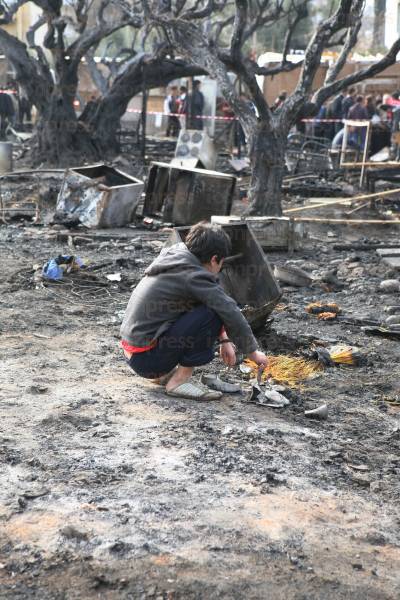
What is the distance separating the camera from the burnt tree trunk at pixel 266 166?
14.0 meters

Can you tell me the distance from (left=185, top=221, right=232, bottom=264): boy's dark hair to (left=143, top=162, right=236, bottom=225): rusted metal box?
7233 millimetres

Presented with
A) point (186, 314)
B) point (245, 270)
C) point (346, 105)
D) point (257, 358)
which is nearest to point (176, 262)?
point (186, 314)

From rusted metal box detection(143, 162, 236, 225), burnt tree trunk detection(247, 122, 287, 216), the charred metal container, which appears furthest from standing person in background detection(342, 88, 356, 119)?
the charred metal container

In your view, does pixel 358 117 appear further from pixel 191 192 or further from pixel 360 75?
pixel 191 192

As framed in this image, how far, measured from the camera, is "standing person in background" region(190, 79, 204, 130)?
85.0 feet

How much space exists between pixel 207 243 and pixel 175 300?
41 centimetres

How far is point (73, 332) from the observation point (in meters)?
7.17

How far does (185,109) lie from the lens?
25.6m

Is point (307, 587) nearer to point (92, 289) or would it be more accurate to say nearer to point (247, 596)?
point (247, 596)

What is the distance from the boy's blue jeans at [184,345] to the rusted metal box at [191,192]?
23.8 ft

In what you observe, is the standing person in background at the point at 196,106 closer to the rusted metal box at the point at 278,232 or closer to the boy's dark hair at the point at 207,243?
the rusted metal box at the point at 278,232

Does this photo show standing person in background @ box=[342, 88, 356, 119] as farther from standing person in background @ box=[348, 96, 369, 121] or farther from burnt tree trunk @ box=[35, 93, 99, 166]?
burnt tree trunk @ box=[35, 93, 99, 166]

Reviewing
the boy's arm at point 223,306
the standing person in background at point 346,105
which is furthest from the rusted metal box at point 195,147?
the boy's arm at point 223,306

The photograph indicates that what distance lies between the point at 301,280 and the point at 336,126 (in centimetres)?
1448
